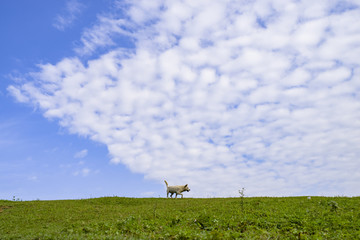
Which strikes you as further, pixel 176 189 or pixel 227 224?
pixel 176 189

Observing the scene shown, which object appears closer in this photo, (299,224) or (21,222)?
(299,224)

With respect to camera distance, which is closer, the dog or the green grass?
the green grass

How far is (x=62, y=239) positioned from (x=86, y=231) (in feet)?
9.19

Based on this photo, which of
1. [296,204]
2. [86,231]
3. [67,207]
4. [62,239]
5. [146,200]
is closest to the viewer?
[62,239]

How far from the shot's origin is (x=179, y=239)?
45.9ft

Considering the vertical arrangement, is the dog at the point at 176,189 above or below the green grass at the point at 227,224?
above

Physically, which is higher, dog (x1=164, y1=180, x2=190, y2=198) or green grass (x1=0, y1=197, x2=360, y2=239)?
dog (x1=164, y1=180, x2=190, y2=198)

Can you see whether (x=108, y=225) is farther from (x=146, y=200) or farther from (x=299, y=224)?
(x=146, y=200)

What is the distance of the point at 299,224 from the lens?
1719 centimetres

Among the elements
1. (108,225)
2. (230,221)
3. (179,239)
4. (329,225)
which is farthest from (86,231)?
(329,225)

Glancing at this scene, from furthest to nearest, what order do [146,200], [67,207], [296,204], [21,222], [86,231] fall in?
[146,200] → [67,207] → [21,222] → [296,204] → [86,231]

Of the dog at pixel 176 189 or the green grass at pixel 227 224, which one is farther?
the dog at pixel 176 189

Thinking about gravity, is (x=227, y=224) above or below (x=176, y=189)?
below

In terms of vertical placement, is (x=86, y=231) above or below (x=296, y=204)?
below
